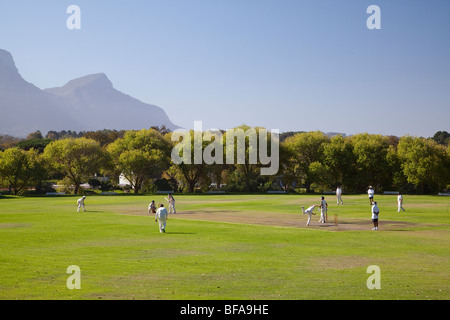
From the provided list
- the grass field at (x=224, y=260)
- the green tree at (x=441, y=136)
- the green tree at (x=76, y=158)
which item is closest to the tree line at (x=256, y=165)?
the green tree at (x=76, y=158)

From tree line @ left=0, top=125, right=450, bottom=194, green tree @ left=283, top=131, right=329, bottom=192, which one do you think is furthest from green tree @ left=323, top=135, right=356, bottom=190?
green tree @ left=283, top=131, right=329, bottom=192

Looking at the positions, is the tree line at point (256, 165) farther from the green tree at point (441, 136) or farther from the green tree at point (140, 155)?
the green tree at point (441, 136)

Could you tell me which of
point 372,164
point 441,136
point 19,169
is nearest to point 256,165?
point 372,164

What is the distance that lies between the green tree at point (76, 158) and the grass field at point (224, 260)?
71.6 m

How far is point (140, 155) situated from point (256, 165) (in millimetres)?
30692

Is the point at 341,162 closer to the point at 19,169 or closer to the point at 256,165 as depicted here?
the point at 256,165

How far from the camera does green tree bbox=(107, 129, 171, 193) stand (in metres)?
109

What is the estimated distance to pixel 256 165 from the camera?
119m

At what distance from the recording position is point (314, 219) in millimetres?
45062

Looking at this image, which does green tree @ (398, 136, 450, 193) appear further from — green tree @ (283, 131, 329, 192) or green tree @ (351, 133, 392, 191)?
green tree @ (283, 131, 329, 192)

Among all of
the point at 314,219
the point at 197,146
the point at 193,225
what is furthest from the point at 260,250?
the point at 197,146

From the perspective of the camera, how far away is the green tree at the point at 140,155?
109 metres
